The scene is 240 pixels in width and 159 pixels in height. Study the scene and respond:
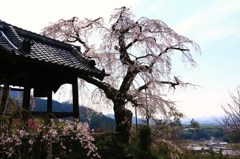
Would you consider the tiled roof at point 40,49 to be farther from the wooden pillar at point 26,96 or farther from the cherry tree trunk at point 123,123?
the cherry tree trunk at point 123,123

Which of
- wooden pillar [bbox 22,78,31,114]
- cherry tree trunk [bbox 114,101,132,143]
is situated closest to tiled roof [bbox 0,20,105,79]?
wooden pillar [bbox 22,78,31,114]

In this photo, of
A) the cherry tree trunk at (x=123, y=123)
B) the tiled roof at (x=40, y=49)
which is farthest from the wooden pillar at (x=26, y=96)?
the cherry tree trunk at (x=123, y=123)

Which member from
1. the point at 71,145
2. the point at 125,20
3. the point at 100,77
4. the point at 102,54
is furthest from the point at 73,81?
the point at 125,20

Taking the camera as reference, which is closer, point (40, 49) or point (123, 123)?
point (40, 49)

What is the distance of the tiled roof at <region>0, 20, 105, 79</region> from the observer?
22.1ft

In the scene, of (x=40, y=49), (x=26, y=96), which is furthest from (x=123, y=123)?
(x=26, y=96)

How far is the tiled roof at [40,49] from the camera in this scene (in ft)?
22.1

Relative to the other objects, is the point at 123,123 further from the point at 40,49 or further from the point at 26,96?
the point at 26,96

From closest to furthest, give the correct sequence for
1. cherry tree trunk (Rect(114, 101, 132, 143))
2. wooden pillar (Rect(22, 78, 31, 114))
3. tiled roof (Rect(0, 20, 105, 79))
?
1. wooden pillar (Rect(22, 78, 31, 114))
2. tiled roof (Rect(0, 20, 105, 79))
3. cherry tree trunk (Rect(114, 101, 132, 143))

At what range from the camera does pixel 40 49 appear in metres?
7.42

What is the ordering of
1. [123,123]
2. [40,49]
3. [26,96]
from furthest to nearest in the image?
[123,123]
[40,49]
[26,96]

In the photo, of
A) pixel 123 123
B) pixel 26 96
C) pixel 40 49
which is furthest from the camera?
pixel 123 123

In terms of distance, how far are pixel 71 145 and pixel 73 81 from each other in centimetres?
257

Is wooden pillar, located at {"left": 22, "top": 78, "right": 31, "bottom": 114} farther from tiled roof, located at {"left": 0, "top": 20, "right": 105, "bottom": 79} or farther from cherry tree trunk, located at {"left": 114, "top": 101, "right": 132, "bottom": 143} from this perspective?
cherry tree trunk, located at {"left": 114, "top": 101, "right": 132, "bottom": 143}
